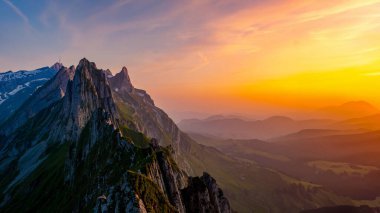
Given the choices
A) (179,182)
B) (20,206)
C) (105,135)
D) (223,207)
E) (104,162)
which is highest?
(105,135)

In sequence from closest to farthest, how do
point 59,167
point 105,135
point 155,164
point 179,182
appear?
point 155,164, point 179,182, point 105,135, point 59,167

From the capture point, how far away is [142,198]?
5650 cm

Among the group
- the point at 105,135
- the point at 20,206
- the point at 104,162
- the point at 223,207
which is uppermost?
the point at 105,135

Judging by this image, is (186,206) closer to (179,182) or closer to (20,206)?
(179,182)

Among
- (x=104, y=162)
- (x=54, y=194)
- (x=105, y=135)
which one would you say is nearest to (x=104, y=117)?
(x=105, y=135)

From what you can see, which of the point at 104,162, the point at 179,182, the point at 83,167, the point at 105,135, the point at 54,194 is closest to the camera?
the point at 179,182

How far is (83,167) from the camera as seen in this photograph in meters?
128

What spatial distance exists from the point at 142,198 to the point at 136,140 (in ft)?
457

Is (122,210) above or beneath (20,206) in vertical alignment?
above

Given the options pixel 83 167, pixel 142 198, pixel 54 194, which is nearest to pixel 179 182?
pixel 142 198

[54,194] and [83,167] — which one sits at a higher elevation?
[83,167]

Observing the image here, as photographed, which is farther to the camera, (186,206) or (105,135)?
(105,135)

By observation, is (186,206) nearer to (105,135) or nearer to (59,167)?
(105,135)

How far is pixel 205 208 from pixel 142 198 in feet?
96.7
